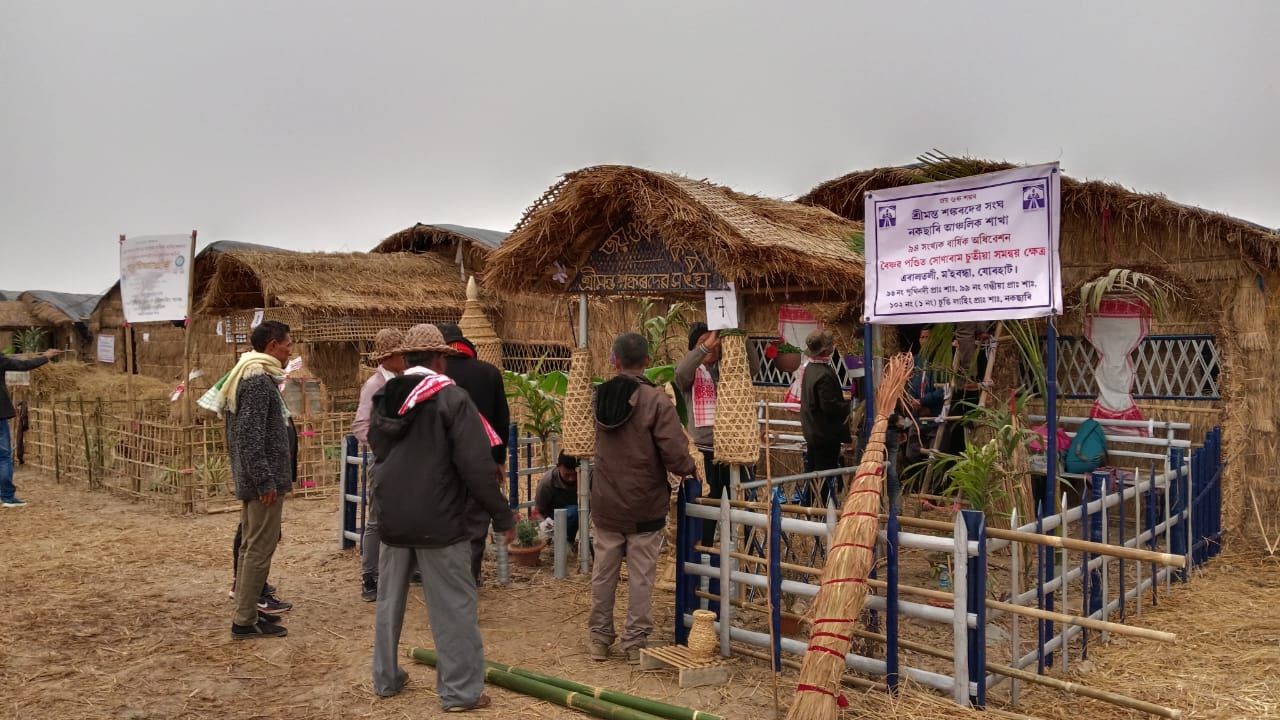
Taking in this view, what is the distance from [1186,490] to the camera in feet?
23.5

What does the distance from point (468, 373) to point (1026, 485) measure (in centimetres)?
385

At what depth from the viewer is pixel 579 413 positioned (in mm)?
6504

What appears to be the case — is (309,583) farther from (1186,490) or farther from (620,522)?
(1186,490)

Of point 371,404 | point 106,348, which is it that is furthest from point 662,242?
point 106,348

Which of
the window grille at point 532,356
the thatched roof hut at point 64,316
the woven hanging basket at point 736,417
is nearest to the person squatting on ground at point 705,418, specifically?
the woven hanging basket at point 736,417

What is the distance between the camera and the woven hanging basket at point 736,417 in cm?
571

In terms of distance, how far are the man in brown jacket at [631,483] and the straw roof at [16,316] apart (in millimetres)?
27359

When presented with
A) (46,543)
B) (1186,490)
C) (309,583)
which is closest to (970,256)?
(1186,490)

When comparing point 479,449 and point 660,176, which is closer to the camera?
point 479,449

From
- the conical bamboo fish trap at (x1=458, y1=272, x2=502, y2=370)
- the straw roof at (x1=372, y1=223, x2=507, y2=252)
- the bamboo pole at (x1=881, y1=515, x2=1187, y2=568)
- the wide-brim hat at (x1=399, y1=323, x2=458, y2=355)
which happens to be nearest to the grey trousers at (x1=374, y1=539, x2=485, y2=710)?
the wide-brim hat at (x1=399, y1=323, x2=458, y2=355)

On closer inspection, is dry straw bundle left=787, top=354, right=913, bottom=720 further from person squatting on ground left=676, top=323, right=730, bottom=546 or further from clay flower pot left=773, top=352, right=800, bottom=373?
clay flower pot left=773, top=352, right=800, bottom=373

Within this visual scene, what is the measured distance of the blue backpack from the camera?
879 cm

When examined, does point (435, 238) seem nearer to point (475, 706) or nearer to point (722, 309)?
point (722, 309)

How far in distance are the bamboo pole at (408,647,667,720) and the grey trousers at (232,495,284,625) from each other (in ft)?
4.15
